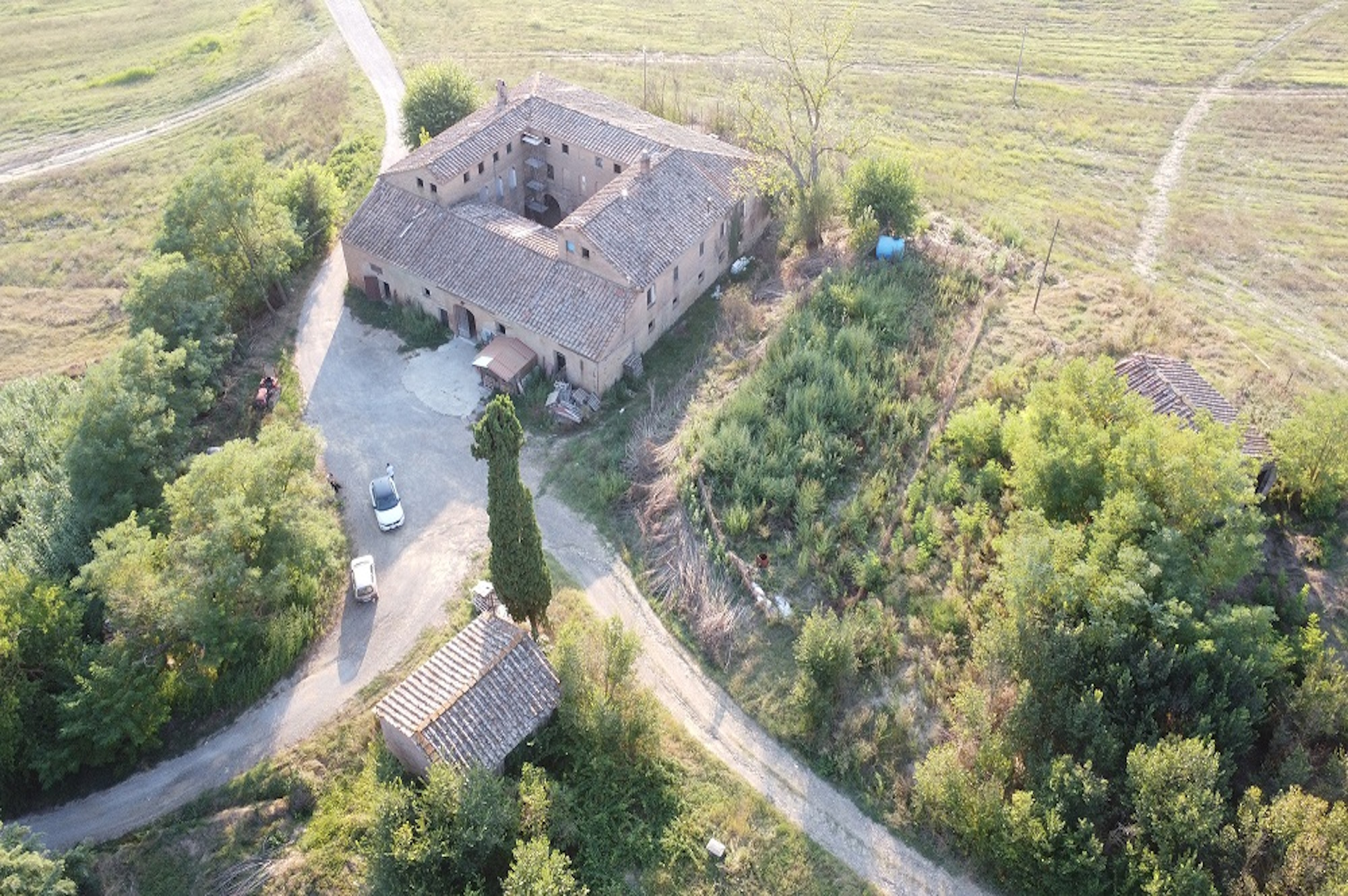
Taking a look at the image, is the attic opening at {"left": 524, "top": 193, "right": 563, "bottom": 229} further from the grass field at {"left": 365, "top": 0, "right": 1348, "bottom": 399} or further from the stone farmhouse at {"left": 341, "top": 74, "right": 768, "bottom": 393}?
the grass field at {"left": 365, "top": 0, "right": 1348, "bottom": 399}

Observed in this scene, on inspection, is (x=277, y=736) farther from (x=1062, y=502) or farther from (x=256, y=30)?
(x=256, y=30)

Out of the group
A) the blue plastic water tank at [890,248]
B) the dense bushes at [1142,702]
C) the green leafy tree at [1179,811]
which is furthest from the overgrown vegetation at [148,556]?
the blue plastic water tank at [890,248]

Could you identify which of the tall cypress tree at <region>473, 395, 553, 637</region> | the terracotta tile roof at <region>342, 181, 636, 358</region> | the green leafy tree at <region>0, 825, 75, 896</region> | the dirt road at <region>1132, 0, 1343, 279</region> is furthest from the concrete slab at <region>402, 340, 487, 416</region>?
the dirt road at <region>1132, 0, 1343, 279</region>

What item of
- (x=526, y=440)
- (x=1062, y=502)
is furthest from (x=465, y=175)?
(x=1062, y=502)

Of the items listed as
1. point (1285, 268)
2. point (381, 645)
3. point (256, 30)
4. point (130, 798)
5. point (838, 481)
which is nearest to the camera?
point (130, 798)

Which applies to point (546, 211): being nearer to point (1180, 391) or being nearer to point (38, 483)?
point (38, 483)

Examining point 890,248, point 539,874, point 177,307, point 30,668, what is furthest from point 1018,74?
point 30,668
